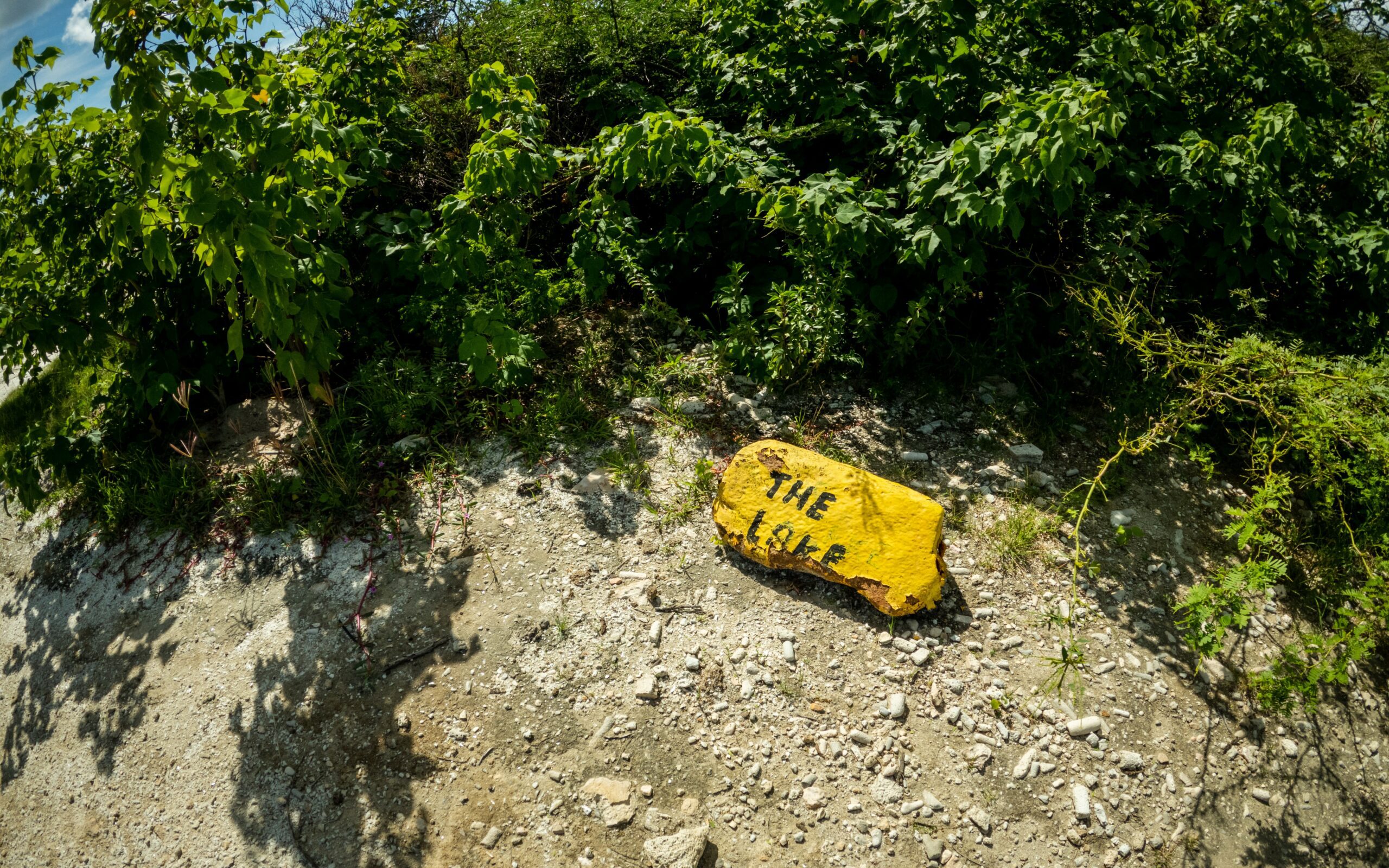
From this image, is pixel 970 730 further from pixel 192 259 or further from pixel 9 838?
pixel 192 259

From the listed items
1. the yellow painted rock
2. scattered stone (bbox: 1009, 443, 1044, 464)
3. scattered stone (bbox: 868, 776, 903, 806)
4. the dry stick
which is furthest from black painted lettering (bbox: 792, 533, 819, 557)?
the dry stick

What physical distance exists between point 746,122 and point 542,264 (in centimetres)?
146

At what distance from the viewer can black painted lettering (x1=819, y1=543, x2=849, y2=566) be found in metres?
2.88

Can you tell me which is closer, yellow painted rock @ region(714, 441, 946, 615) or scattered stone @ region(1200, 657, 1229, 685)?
scattered stone @ region(1200, 657, 1229, 685)

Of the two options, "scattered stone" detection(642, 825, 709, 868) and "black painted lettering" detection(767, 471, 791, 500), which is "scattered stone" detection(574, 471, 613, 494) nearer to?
"black painted lettering" detection(767, 471, 791, 500)

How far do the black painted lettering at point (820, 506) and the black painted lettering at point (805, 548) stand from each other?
83 millimetres

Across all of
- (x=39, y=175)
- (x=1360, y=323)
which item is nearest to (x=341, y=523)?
(x=39, y=175)

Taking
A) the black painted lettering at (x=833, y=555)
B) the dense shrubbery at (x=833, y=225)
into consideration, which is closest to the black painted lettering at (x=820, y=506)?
the black painted lettering at (x=833, y=555)

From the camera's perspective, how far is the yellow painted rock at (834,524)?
2.80 m

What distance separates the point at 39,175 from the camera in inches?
122

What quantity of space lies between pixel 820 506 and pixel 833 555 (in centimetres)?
21

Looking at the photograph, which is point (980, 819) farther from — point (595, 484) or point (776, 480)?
point (595, 484)

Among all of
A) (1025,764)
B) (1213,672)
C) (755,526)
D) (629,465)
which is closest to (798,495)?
(755,526)

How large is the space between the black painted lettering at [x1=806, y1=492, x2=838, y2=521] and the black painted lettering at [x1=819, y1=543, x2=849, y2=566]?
0.13 meters
